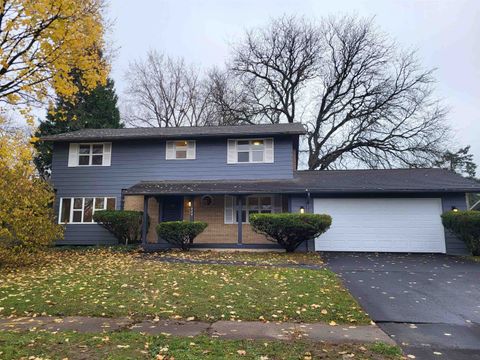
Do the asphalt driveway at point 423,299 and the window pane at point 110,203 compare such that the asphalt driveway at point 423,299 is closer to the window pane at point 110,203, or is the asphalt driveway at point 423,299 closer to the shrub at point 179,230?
the shrub at point 179,230

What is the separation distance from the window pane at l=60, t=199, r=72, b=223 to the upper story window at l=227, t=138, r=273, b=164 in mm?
8538

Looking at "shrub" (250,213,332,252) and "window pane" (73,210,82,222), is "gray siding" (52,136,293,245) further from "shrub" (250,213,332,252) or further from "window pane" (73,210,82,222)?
"shrub" (250,213,332,252)

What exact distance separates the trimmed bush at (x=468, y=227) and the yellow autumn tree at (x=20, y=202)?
14638 mm

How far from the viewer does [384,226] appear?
14125 mm

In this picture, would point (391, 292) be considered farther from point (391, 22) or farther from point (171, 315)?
point (391, 22)

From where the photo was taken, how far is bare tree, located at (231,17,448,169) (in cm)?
2330

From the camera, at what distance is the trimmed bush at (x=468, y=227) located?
12.0 meters

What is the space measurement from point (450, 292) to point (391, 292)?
1291mm

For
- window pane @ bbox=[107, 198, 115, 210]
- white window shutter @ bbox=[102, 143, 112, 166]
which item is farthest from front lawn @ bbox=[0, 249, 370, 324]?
white window shutter @ bbox=[102, 143, 112, 166]

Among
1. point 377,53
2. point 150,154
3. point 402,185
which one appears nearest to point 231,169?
point 150,154

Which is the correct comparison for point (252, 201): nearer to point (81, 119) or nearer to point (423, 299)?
point (423, 299)

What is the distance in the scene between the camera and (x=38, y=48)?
9367 millimetres

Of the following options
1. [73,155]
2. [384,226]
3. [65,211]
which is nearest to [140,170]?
[73,155]

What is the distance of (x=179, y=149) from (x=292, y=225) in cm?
730
